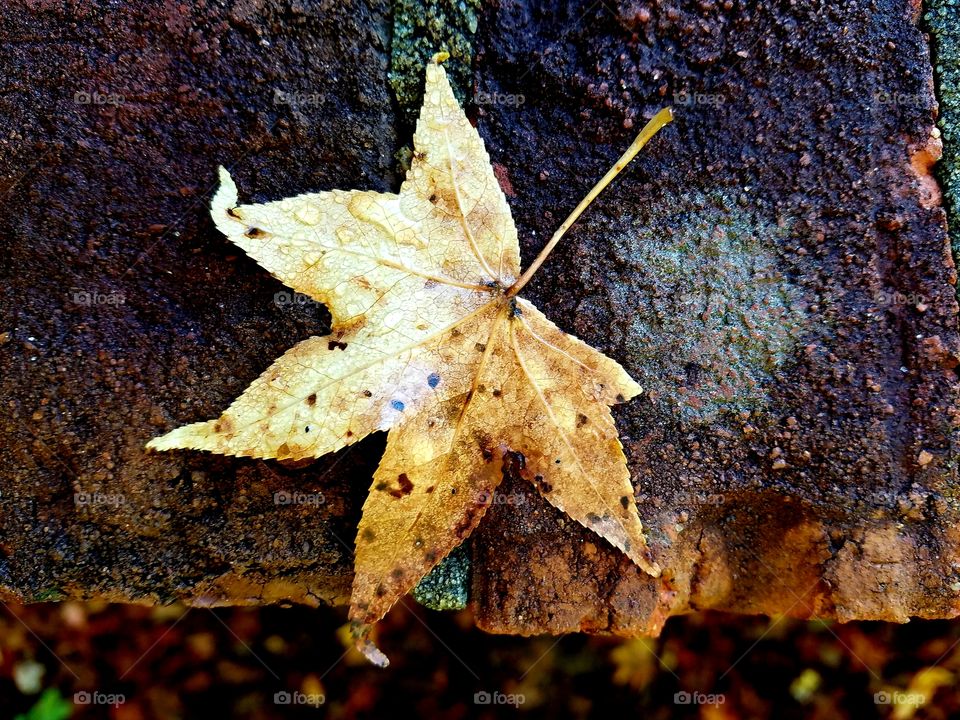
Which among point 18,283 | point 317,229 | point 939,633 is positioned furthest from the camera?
point 939,633

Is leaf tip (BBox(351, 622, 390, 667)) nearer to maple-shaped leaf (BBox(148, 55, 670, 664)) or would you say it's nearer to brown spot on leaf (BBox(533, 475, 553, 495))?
maple-shaped leaf (BBox(148, 55, 670, 664))

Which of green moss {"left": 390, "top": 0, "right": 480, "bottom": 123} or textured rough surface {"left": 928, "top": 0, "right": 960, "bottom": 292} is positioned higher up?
textured rough surface {"left": 928, "top": 0, "right": 960, "bottom": 292}

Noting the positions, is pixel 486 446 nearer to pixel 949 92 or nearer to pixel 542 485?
pixel 542 485

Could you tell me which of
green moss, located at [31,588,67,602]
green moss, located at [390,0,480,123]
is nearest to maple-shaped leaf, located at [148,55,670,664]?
green moss, located at [390,0,480,123]

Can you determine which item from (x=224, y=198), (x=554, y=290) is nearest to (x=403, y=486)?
(x=554, y=290)

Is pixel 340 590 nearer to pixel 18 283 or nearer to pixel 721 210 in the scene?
pixel 18 283

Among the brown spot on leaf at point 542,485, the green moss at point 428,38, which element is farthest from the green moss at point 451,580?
the green moss at point 428,38

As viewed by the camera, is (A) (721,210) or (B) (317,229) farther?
(A) (721,210)

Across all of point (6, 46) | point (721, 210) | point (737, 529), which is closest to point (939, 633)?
point (737, 529)
